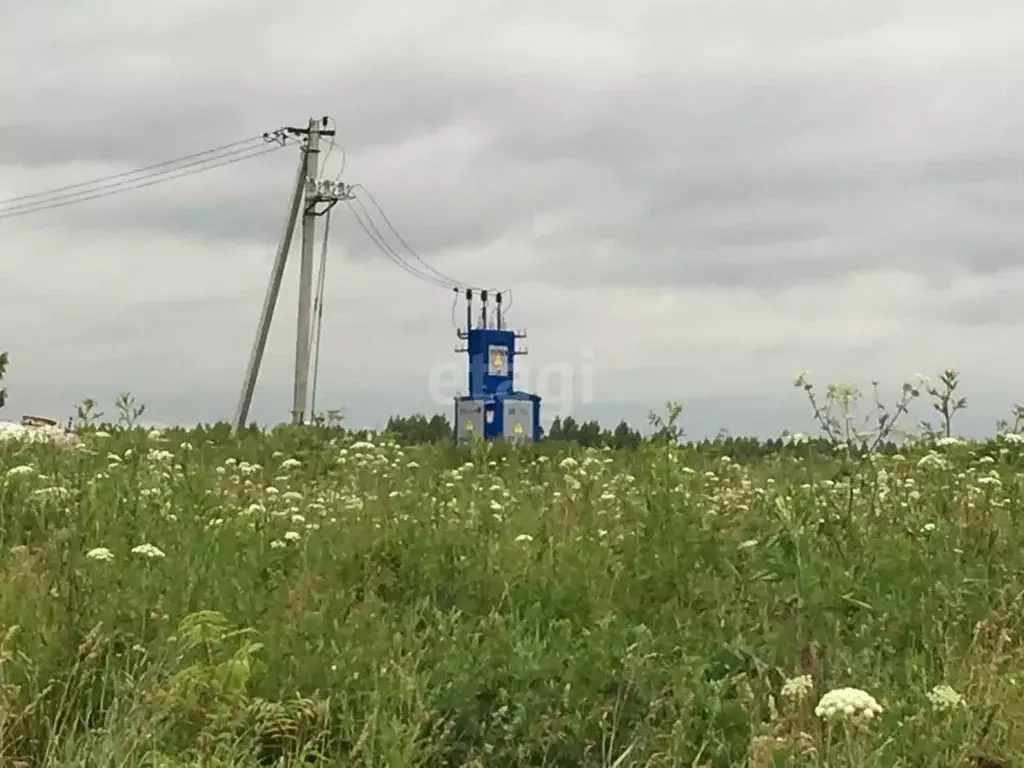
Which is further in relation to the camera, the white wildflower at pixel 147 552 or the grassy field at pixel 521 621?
the white wildflower at pixel 147 552

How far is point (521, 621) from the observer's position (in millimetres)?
4781

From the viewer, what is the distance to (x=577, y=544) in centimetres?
561

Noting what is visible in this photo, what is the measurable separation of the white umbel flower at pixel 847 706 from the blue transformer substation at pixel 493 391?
74.9ft

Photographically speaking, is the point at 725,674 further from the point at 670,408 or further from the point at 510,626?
the point at 670,408

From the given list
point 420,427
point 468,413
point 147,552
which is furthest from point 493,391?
point 147,552

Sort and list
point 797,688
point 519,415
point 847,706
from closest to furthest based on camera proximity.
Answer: point 847,706
point 797,688
point 519,415

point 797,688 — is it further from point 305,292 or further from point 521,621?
point 305,292

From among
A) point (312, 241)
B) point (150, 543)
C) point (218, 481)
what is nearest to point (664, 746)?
point (150, 543)

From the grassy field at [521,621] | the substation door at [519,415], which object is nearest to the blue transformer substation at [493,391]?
the substation door at [519,415]

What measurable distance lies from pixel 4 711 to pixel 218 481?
416cm

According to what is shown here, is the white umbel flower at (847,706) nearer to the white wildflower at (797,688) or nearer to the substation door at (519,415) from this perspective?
the white wildflower at (797,688)

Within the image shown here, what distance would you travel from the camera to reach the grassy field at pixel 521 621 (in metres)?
3.71

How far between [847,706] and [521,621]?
179 cm

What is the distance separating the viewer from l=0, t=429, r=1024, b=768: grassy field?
371 cm
